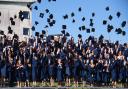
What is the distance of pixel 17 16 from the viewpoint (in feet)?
162

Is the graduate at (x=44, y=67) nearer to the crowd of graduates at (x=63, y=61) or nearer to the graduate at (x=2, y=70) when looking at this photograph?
the crowd of graduates at (x=63, y=61)

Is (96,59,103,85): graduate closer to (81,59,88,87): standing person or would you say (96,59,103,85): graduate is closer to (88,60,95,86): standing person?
(88,60,95,86): standing person

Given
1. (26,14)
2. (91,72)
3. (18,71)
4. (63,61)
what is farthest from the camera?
(26,14)

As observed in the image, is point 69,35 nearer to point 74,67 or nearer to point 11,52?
point 74,67

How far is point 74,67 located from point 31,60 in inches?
98.2

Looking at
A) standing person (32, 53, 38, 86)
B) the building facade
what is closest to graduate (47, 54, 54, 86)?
standing person (32, 53, 38, 86)

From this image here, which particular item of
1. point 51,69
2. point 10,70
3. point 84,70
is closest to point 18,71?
point 10,70

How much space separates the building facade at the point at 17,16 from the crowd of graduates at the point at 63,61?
2465cm

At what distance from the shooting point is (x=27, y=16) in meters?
49.7

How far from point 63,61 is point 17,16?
1088 inches

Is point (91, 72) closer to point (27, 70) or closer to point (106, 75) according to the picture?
point (106, 75)

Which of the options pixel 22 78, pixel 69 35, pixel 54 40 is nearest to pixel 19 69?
pixel 22 78

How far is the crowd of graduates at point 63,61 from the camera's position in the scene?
71.7ft

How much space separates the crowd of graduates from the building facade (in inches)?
970
